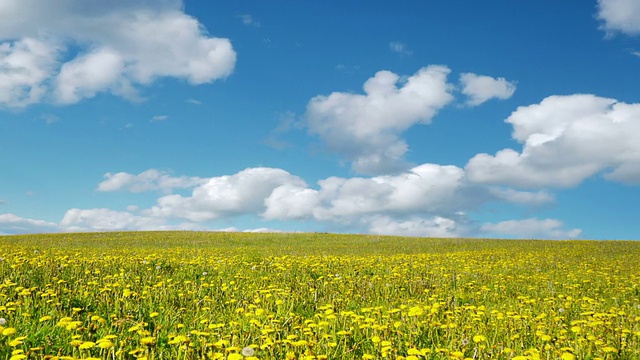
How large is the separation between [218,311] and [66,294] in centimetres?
294

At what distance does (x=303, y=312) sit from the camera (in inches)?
319

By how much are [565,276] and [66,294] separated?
14710 millimetres

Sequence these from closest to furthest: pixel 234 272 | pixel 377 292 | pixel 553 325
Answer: pixel 553 325, pixel 377 292, pixel 234 272

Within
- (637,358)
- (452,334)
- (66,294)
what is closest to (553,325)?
(637,358)

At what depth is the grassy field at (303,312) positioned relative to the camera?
5125 mm

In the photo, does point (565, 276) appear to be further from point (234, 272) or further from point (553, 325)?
point (234, 272)

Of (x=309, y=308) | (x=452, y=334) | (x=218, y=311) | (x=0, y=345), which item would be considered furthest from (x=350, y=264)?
(x=0, y=345)

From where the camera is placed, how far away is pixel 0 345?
4.98 m

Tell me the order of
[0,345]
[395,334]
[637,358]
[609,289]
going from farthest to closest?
1. [609,289]
2. [395,334]
3. [637,358]
4. [0,345]

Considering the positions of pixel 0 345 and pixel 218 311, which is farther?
pixel 218 311

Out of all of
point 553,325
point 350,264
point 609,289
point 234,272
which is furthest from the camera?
point 350,264

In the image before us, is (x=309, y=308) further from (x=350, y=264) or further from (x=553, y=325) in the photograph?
(x=350, y=264)

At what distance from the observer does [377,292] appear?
1030 cm

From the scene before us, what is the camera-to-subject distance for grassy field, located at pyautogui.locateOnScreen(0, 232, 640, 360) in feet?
16.8
